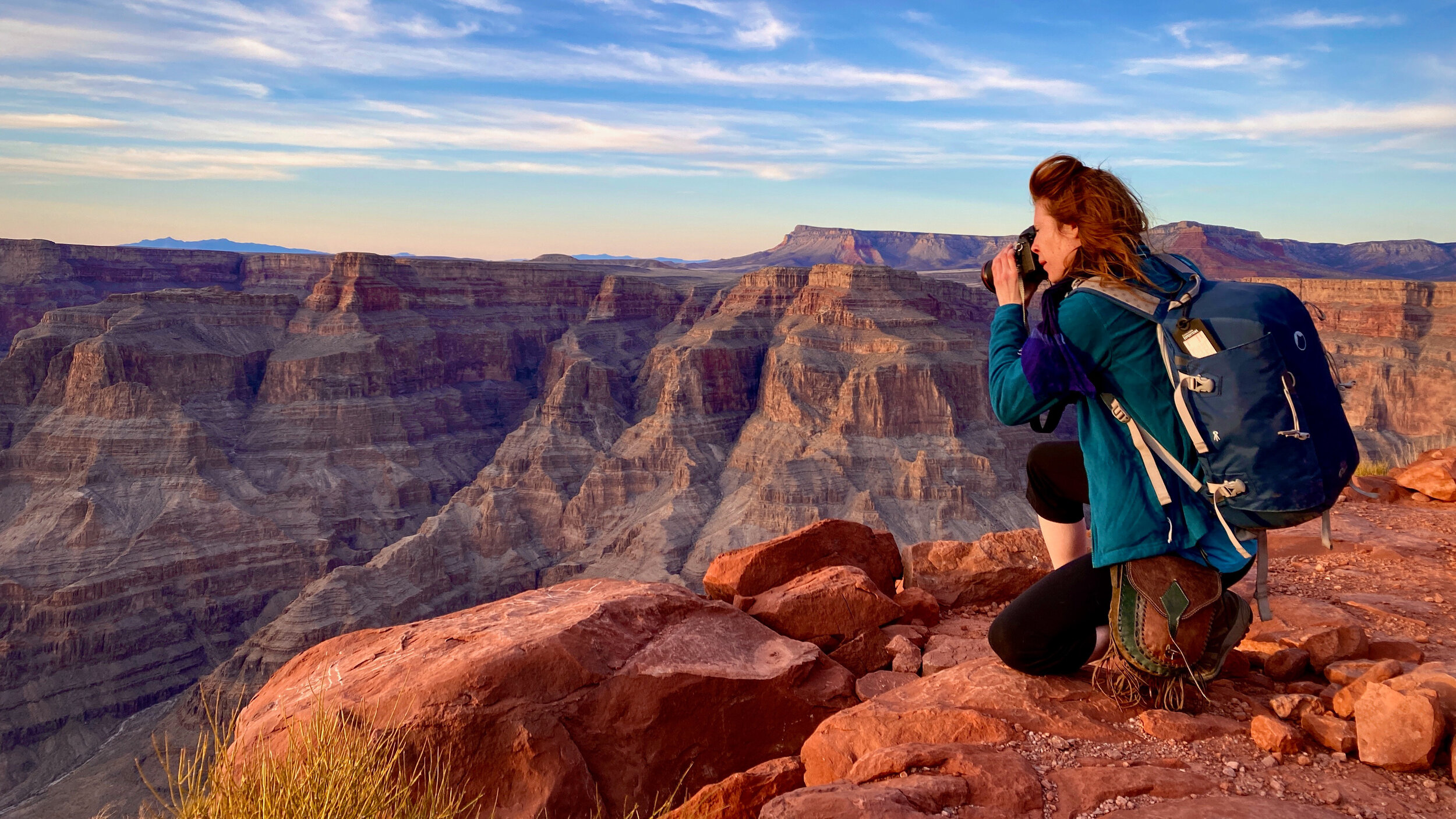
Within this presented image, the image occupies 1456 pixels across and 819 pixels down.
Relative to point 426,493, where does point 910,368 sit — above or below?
above

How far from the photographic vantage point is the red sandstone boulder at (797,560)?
7.58m

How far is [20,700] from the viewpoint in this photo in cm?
3925

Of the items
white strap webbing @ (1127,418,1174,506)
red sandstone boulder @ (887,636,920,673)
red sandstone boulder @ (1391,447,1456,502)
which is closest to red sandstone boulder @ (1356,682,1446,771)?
white strap webbing @ (1127,418,1174,506)

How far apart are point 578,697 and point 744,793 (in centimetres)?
148

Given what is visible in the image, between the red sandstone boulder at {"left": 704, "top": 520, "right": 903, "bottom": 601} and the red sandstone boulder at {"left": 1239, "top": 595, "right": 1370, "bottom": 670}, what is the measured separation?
2.97 metres

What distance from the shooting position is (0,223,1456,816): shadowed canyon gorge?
4378cm

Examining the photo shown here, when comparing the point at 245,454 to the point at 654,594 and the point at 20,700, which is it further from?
the point at 654,594

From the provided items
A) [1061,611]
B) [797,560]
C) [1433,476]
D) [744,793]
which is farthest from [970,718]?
[1433,476]

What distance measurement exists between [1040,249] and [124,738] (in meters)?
45.9

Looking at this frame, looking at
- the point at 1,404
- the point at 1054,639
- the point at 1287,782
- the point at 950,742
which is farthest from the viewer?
the point at 1,404

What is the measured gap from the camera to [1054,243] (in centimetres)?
396

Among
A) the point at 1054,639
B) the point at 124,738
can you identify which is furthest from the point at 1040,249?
the point at 124,738

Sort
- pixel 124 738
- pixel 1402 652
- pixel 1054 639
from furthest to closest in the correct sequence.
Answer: pixel 124 738 → pixel 1402 652 → pixel 1054 639

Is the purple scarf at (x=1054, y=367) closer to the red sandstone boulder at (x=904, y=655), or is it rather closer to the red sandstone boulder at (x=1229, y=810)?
the red sandstone boulder at (x=1229, y=810)
